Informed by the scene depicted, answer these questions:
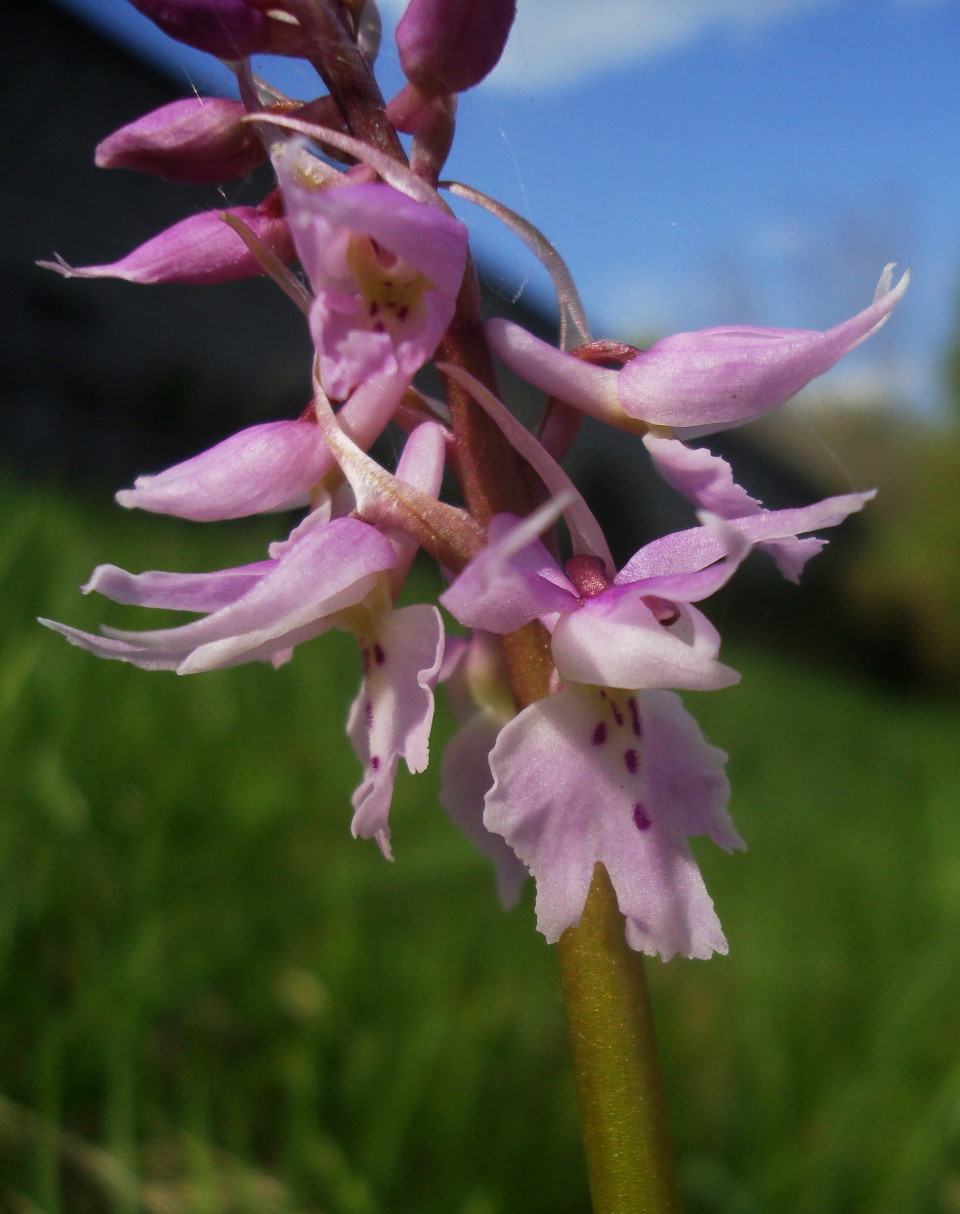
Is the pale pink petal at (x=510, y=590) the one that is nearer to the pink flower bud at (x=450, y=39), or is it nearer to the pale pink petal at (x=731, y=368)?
the pale pink petal at (x=731, y=368)

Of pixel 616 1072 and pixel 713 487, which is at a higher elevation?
pixel 713 487

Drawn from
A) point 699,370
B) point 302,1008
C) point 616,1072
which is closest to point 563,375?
point 699,370

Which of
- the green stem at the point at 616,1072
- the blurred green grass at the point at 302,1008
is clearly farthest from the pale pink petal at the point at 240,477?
the blurred green grass at the point at 302,1008

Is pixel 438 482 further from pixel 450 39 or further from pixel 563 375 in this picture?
pixel 450 39

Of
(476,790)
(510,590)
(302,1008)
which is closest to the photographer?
(510,590)

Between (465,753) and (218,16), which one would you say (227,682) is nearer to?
(465,753)

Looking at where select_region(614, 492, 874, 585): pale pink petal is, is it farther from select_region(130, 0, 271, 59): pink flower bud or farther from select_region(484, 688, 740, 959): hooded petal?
select_region(130, 0, 271, 59): pink flower bud

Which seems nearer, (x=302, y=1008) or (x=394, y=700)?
(x=394, y=700)
